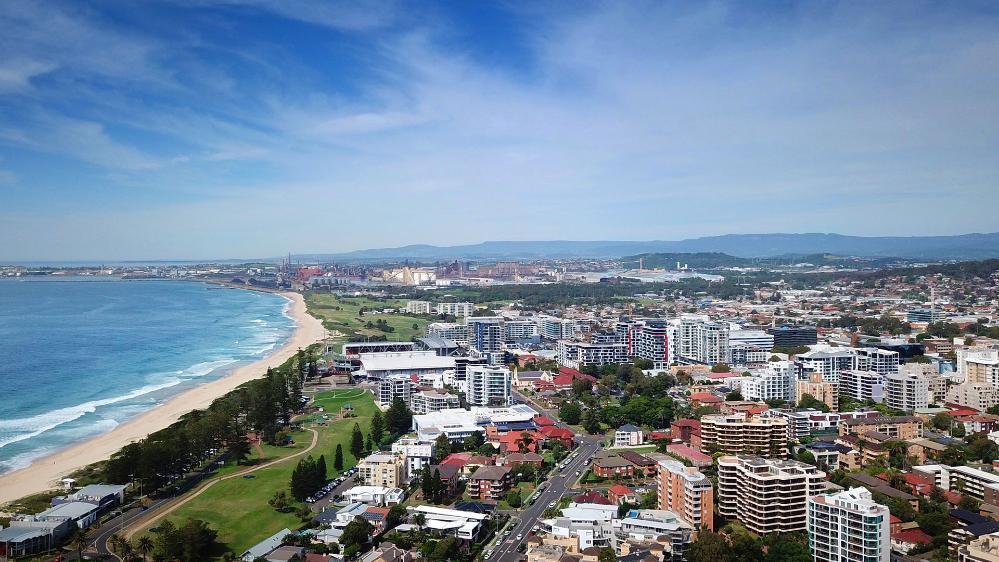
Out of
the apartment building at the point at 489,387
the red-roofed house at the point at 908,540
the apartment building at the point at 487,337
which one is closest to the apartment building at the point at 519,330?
the apartment building at the point at 487,337

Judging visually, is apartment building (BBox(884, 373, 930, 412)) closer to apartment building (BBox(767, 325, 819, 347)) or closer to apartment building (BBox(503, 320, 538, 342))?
apartment building (BBox(767, 325, 819, 347))

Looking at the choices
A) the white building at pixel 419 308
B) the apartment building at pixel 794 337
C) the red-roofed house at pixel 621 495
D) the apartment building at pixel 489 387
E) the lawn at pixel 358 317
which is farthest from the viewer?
the white building at pixel 419 308

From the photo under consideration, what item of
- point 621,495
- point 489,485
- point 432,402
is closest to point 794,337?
point 432,402

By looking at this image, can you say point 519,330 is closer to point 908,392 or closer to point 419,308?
point 419,308

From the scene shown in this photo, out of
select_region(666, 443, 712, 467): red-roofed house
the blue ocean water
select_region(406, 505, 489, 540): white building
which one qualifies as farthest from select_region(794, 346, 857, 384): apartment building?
the blue ocean water

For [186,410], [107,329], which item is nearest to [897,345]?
[186,410]

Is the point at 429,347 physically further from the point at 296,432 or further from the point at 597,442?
the point at 597,442

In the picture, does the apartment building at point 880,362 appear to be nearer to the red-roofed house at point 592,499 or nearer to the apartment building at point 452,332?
the red-roofed house at point 592,499
